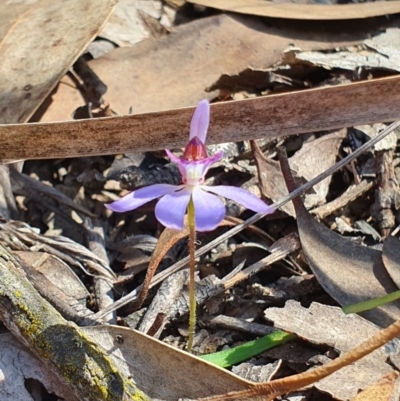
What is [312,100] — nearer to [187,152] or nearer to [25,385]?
[187,152]

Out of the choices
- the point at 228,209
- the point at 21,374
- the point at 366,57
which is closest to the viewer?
the point at 21,374

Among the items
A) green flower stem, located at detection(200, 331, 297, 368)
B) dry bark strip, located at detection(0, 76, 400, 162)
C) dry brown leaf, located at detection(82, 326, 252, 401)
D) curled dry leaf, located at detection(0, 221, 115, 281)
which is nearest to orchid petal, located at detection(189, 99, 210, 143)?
dry bark strip, located at detection(0, 76, 400, 162)

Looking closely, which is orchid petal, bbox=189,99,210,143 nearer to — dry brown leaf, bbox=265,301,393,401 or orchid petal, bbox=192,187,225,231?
orchid petal, bbox=192,187,225,231

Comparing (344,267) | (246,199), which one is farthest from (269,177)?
(246,199)

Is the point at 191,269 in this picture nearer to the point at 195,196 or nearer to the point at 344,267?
the point at 195,196

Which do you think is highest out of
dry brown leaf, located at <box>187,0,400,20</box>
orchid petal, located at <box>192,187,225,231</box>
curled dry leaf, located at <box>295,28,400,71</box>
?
orchid petal, located at <box>192,187,225,231</box>
